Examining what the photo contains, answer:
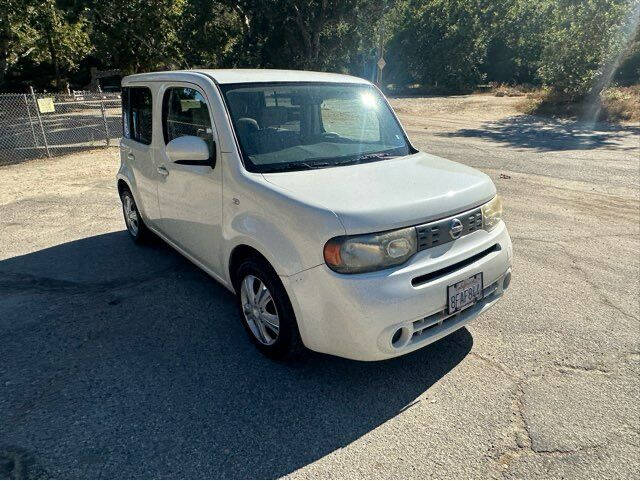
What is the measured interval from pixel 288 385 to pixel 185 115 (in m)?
2.30

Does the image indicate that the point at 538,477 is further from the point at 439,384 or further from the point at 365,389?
the point at 365,389

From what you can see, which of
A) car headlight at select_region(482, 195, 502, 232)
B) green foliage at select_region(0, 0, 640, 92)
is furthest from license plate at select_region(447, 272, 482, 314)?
green foliage at select_region(0, 0, 640, 92)

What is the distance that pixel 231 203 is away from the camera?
2.95 m

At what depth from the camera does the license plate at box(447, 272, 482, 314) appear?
2.57 m

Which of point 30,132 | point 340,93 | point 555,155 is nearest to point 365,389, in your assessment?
point 340,93

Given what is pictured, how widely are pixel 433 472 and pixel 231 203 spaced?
202 cm

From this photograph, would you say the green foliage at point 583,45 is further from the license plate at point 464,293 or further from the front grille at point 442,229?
the license plate at point 464,293

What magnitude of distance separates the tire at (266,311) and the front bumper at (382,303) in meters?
0.14

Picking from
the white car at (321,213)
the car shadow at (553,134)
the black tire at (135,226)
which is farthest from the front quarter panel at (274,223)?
the car shadow at (553,134)

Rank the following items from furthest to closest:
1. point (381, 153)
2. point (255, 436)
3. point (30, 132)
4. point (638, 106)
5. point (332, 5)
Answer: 1. point (332, 5)
2. point (638, 106)
3. point (30, 132)
4. point (381, 153)
5. point (255, 436)

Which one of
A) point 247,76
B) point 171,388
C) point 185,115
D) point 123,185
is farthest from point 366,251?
point 123,185

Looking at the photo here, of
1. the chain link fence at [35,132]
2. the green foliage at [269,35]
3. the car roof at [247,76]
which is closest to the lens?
the car roof at [247,76]

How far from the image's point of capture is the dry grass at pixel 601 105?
1841 cm

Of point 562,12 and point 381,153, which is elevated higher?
point 562,12
